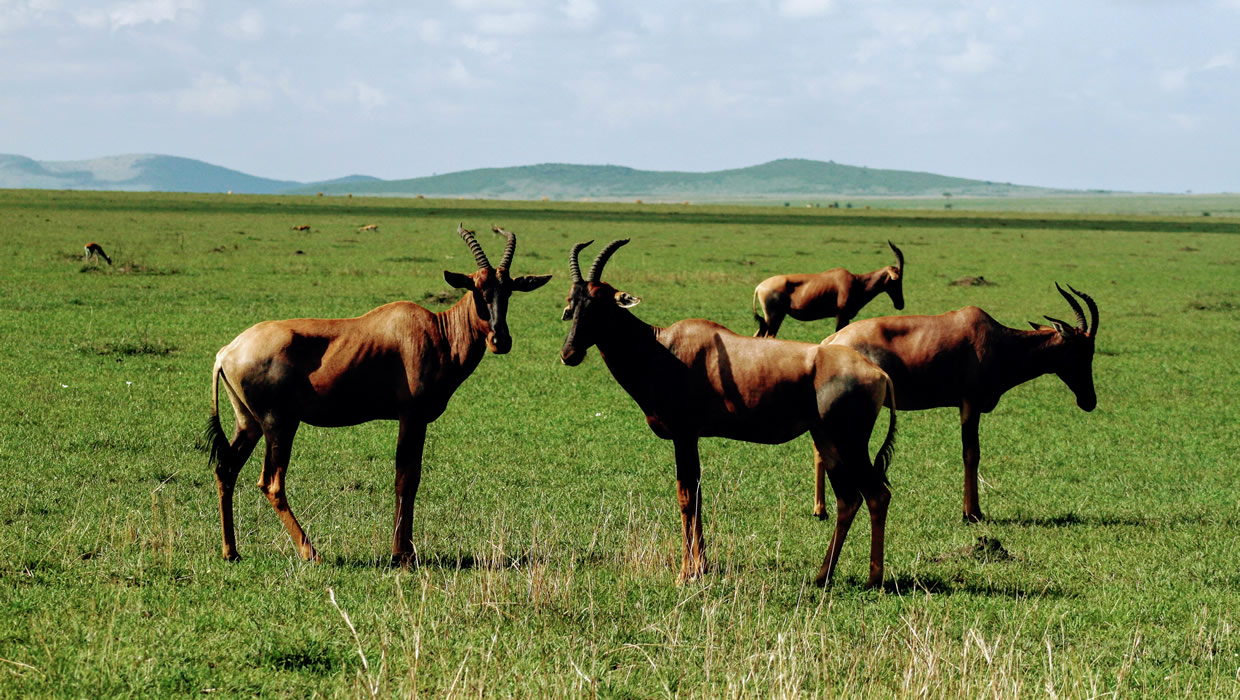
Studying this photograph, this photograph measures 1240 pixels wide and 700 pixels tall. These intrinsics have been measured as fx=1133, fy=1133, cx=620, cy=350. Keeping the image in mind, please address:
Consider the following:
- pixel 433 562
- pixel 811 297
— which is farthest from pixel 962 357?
pixel 811 297

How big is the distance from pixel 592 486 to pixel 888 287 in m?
12.5

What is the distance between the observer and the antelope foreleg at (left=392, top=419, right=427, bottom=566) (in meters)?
8.60

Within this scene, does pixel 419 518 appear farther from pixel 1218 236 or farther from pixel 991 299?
pixel 1218 236

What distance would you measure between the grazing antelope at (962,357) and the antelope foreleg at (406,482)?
398 centimetres

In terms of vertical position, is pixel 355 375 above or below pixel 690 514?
above

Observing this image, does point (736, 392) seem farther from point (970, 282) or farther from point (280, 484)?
point (970, 282)

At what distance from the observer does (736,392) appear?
8578 mm

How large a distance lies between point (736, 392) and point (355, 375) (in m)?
2.92

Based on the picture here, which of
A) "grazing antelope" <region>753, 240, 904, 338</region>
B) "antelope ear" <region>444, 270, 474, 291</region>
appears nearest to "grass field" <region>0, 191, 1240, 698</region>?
"antelope ear" <region>444, 270, 474, 291</region>

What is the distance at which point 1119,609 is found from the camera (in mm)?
8125

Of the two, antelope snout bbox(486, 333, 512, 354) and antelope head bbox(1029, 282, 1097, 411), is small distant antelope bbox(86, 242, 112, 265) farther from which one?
antelope head bbox(1029, 282, 1097, 411)

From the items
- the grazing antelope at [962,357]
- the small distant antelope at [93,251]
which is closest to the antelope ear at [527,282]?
the grazing antelope at [962,357]

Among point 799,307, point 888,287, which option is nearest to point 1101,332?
point 888,287

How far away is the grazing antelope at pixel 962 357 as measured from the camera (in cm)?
1105
